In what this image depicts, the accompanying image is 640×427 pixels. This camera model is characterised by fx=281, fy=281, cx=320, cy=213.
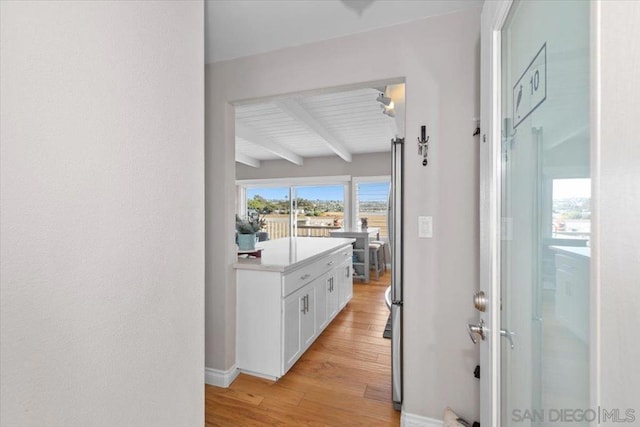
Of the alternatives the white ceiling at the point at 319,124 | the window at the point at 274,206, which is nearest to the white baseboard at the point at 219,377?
the white ceiling at the point at 319,124

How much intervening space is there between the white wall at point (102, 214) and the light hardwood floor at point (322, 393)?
1.08 metres

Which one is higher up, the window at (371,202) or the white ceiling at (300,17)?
the white ceiling at (300,17)

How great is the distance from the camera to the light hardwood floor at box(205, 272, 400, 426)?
1.79 m

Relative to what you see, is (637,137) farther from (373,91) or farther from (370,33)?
(373,91)

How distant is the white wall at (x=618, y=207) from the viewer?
1.19 feet

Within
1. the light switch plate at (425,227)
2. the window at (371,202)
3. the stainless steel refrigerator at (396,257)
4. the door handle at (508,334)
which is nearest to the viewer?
the door handle at (508,334)

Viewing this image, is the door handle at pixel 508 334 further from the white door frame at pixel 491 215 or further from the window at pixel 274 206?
the window at pixel 274 206

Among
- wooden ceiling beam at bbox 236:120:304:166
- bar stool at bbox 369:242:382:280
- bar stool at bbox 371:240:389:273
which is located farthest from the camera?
bar stool at bbox 371:240:389:273

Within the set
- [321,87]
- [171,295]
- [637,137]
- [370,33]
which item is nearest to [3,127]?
[171,295]

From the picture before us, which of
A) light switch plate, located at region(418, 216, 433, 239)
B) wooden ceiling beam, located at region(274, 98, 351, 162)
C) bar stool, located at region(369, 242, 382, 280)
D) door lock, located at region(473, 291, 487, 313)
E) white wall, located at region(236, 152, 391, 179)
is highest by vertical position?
wooden ceiling beam, located at region(274, 98, 351, 162)

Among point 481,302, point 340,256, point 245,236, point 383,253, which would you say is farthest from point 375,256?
point 481,302

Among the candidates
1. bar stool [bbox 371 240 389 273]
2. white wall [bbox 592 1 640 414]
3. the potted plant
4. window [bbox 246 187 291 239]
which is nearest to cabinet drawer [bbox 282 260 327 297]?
the potted plant

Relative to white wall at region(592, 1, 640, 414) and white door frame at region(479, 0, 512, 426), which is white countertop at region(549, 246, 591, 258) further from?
white door frame at region(479, 0, 512, 426)

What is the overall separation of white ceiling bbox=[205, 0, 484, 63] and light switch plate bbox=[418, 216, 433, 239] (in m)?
1.19
